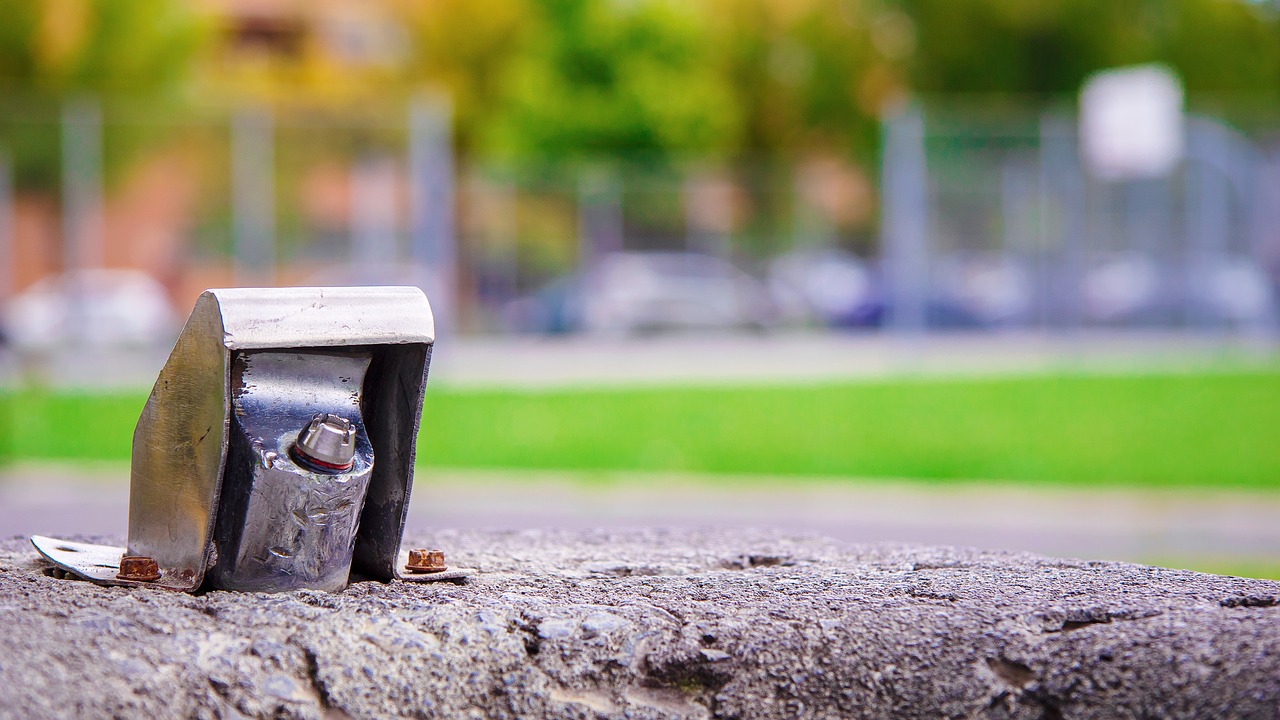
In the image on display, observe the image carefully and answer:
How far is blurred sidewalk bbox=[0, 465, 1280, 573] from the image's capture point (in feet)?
23.1

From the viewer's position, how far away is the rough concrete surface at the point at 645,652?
76.4 inches

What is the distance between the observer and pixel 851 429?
11836 millimetres

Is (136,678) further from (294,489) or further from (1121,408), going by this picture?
(1121,408)

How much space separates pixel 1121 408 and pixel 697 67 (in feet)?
65.7

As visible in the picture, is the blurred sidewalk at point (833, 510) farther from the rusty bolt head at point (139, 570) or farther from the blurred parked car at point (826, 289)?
the blurred parked car at point (826, 289)

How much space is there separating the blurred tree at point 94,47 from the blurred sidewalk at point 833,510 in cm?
1767

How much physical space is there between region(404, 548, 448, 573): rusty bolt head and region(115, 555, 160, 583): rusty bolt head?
47cm

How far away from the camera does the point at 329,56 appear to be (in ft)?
133

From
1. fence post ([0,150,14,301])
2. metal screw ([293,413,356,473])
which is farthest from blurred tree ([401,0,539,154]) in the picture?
metal screw ([293,413,356,473])

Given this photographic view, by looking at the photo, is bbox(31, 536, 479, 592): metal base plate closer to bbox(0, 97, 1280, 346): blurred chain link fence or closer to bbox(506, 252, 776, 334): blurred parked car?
bbox(0, 97, 1280, 346): blurred chain link fence

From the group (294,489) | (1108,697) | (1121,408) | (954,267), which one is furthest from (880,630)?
(954,267)

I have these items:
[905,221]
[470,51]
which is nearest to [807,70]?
[470,51]

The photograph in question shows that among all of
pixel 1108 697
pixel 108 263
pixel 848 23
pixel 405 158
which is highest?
pixel 848 23

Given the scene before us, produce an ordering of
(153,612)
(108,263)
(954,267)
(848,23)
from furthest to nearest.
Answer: (848,23) → (954,267) → (108,263) → (153,612)
